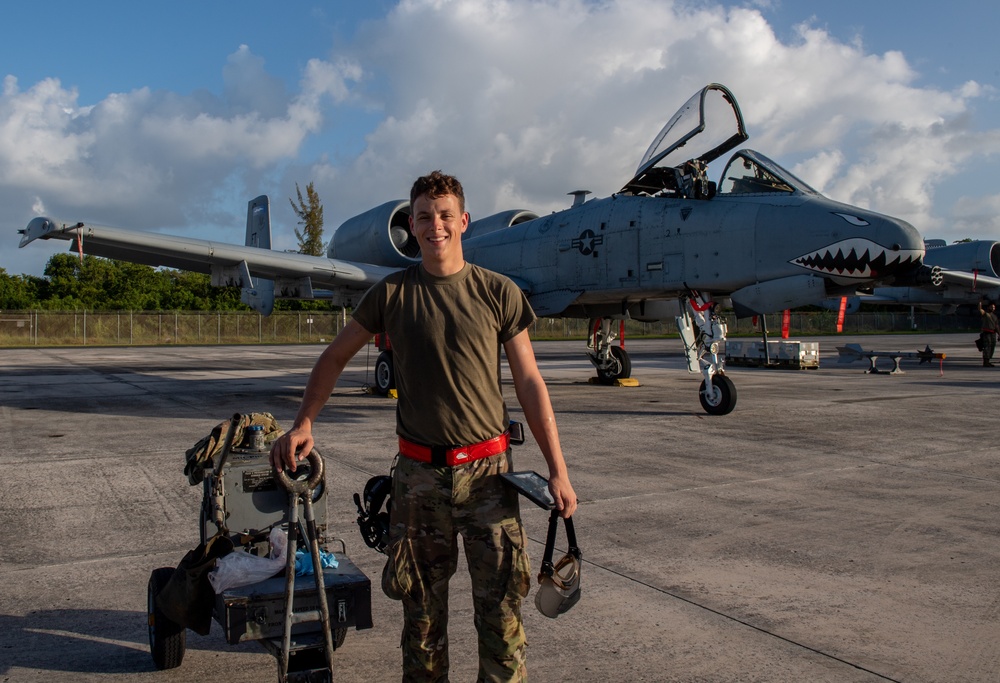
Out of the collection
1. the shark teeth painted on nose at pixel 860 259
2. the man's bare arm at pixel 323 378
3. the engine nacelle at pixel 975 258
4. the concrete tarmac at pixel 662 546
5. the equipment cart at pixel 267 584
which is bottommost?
the concrete tarmac at pixel 662 546

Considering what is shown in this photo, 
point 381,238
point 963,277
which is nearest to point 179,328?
point 381,238

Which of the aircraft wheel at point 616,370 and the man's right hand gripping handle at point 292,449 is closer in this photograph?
the man's right hand gripping handle at point 292,449

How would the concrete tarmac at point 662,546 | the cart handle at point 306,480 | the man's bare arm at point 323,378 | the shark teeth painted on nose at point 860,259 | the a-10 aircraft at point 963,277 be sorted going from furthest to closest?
1. the a-10 aircraft at point 963,277
2. the shark teeth painted on nose at point 860,259
3. the concrete tarmac at point 662,546
4. the man's bare arm at point 323,378
5. the cart handle at point 306,480

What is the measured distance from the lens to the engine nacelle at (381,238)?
16.2 metres

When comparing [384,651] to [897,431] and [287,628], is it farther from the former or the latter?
[897,431]

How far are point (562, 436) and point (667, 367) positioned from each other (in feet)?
43.5

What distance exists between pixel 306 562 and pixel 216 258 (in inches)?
449

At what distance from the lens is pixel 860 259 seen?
9820 mm

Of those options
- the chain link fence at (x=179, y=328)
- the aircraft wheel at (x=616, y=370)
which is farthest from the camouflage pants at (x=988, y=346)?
the chain link fence at (x=179, y=328)

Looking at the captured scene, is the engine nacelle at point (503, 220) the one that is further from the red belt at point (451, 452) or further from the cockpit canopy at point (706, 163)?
the red belt at point (451, 452)

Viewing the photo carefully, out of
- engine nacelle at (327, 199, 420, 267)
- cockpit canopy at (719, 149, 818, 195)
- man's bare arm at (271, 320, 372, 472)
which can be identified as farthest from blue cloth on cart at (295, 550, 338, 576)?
engine nacelle at (327, 199, 420, 267)

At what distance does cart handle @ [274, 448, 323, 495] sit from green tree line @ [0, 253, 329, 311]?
2078 inches

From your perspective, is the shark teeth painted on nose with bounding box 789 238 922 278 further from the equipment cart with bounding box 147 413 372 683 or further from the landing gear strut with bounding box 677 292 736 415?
the equipment cart with bounding box 147 413 372 683

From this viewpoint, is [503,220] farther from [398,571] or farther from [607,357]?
[398,571]
